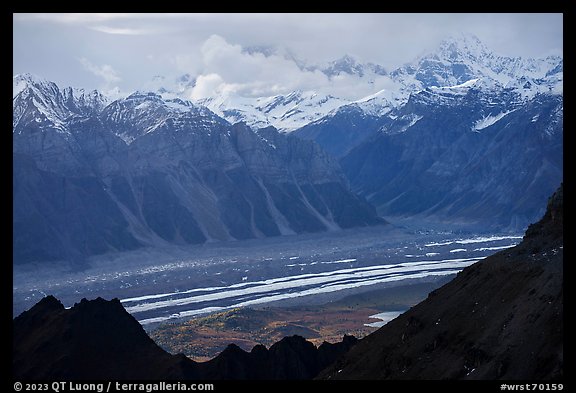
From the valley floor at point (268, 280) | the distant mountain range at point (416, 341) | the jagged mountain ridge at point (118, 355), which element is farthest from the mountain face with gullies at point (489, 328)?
the valley floor at point (268, 280)

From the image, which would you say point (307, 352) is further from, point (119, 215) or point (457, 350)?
point (119, 215)

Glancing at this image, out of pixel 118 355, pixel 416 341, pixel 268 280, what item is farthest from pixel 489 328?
pixel 268 280

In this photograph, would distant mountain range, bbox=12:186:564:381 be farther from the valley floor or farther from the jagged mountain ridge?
the valley floor

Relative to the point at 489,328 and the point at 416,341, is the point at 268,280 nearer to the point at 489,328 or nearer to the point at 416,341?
the point at 416,341

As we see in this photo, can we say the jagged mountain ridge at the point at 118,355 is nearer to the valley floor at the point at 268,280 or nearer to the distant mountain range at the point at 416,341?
the distant mountain range at the point at 416,341

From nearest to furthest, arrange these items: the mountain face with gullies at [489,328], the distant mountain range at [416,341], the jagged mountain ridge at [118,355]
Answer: the mountain face with gullies at [489,328], the distant mountain range at [416,341], the jagged mountain ridge at [118,355]

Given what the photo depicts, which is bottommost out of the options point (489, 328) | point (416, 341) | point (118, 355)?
point (118, 355)
